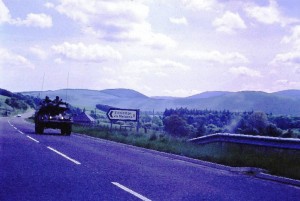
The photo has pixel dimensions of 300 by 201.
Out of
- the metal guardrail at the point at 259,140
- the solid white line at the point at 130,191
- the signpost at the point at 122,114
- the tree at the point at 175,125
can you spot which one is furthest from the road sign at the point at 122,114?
the tree at the point at 175,125

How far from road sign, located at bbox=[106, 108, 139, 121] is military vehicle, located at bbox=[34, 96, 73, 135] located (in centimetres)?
276

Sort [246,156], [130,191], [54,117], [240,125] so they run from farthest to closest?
[240,125], [54,117], [246,156], [130,191]

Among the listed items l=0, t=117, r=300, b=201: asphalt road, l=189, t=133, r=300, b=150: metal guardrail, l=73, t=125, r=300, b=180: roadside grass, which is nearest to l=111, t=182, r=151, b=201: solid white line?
l=0, t=117, r=300, b=201: asphalt road

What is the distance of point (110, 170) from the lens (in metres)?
10.9

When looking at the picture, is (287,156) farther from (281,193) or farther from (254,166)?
(281,193)

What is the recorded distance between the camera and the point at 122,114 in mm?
28688

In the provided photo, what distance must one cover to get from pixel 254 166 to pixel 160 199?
635cm

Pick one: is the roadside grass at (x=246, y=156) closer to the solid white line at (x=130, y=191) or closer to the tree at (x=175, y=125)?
the solid white line at (x=130, y=191)

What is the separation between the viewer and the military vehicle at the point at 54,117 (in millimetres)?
27359

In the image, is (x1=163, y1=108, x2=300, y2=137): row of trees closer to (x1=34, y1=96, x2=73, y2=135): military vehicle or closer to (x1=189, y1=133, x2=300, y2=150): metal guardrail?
(x1=189, y1=133, x2=300, y2=150): metal guardrail

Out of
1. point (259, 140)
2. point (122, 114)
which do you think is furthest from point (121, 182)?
point (122, 114)

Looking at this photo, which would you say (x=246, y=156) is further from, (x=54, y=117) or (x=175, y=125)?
(x=175, y=125)

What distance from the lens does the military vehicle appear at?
89.8ft

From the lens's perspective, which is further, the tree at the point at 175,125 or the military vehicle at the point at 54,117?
the tree at the point at 175,125
